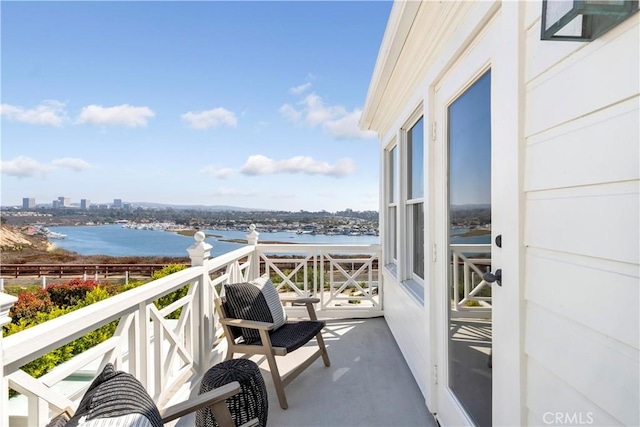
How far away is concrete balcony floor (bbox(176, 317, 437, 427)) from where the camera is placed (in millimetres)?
2225

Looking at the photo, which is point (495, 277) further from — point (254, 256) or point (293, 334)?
point (254, 256)

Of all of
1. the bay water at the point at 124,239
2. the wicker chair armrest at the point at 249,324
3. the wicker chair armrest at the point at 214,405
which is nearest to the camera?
the wicker chair armrest at the point at 214,405

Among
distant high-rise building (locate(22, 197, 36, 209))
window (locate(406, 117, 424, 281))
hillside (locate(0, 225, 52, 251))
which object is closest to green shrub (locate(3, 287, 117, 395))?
window (locate(406, 117, 424, 281))

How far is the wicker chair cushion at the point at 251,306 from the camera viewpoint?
9.07ft

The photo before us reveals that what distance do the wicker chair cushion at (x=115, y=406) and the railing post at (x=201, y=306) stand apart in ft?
5.44

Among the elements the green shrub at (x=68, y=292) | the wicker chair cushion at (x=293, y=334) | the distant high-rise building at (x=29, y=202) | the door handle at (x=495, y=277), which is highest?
the distant high-rise building at (x=29, y=202)

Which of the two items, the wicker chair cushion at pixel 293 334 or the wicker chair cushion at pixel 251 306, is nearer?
the wicker chair cushion at pixel 293 334

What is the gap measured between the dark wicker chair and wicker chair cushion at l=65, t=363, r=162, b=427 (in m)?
1.46

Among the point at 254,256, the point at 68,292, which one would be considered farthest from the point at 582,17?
the point at 68,292

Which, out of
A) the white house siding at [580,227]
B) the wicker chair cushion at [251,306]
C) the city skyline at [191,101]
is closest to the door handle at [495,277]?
the white house siding at [580,227]

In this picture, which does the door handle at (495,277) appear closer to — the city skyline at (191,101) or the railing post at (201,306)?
the railing post at (201,306)

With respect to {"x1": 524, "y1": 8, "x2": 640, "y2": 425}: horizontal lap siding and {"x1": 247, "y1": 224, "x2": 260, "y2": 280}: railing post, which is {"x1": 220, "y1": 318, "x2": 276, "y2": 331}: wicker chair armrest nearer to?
{"x1": 247, "y1": 224, "x2": 260, "y2": 280}: railing post

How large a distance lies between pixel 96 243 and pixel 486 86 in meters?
7.56

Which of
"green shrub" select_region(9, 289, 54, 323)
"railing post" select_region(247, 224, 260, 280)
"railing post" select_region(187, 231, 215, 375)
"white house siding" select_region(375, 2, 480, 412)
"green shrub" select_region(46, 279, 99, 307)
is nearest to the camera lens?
"white house siding" select_region(375, 2, 480, 412)
